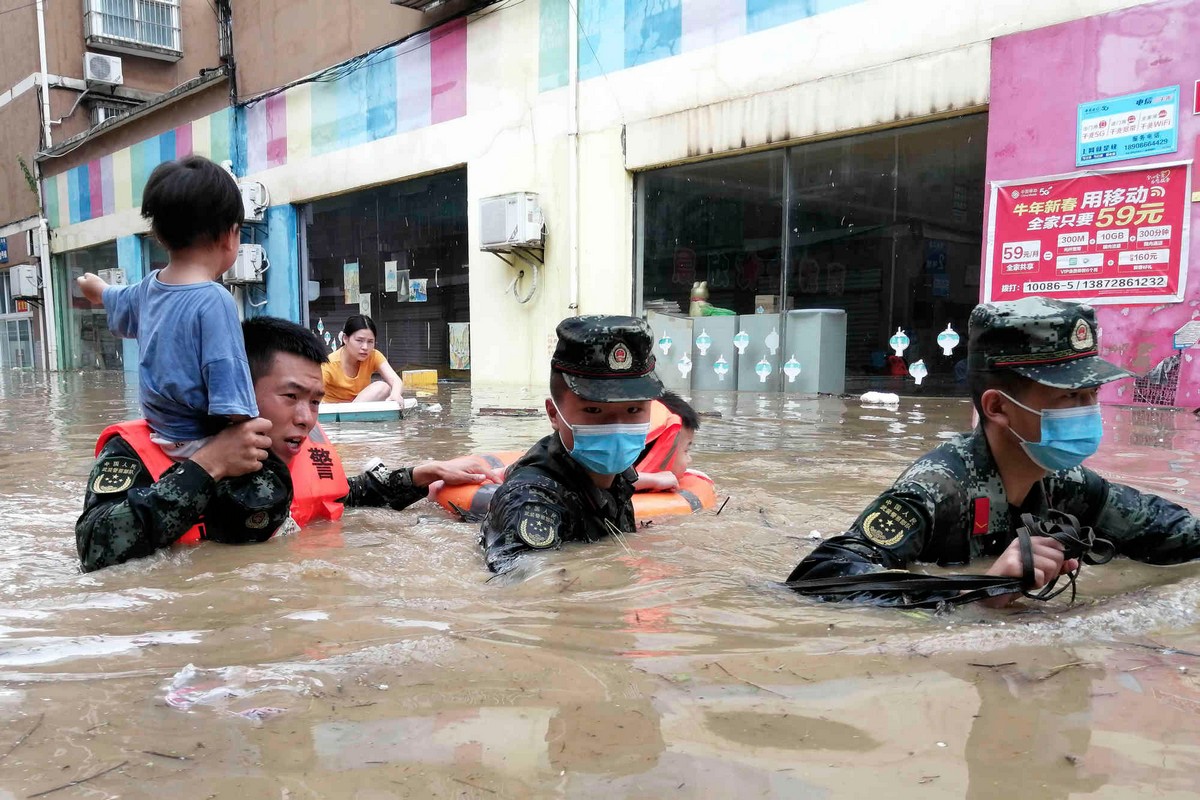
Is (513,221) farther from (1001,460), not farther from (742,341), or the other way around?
(1001,460)

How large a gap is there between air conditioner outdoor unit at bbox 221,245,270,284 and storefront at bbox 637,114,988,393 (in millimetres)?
8559

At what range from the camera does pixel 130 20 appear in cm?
1980

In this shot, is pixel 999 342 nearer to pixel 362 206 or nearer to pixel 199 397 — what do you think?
pixel 199 397

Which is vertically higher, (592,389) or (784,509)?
(592,389)

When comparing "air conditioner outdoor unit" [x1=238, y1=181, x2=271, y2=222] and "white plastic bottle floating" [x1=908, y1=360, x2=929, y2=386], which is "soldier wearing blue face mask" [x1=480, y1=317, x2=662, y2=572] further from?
"air conditioner outdoor unit" [x1=238, y1=181, x2=271, y2=222]

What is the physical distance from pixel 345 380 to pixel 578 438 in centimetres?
586

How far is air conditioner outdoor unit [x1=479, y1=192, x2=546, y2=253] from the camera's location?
1151 centimetres

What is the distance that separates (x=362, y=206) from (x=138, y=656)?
13.9 m

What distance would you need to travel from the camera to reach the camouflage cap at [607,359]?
8.11 feet

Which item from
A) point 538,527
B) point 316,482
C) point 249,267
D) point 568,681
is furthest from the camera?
point 249,267

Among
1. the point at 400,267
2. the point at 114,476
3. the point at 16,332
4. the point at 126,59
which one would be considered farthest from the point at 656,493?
the point at 16,332

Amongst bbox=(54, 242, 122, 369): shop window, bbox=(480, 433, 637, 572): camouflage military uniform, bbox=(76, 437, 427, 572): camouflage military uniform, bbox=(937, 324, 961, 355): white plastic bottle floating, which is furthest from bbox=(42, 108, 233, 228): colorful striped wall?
bbox=(480, 433, 637, 572): camouflage military uniform

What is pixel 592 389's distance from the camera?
2488 mm

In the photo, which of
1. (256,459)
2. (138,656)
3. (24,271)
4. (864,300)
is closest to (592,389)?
(256,459)
